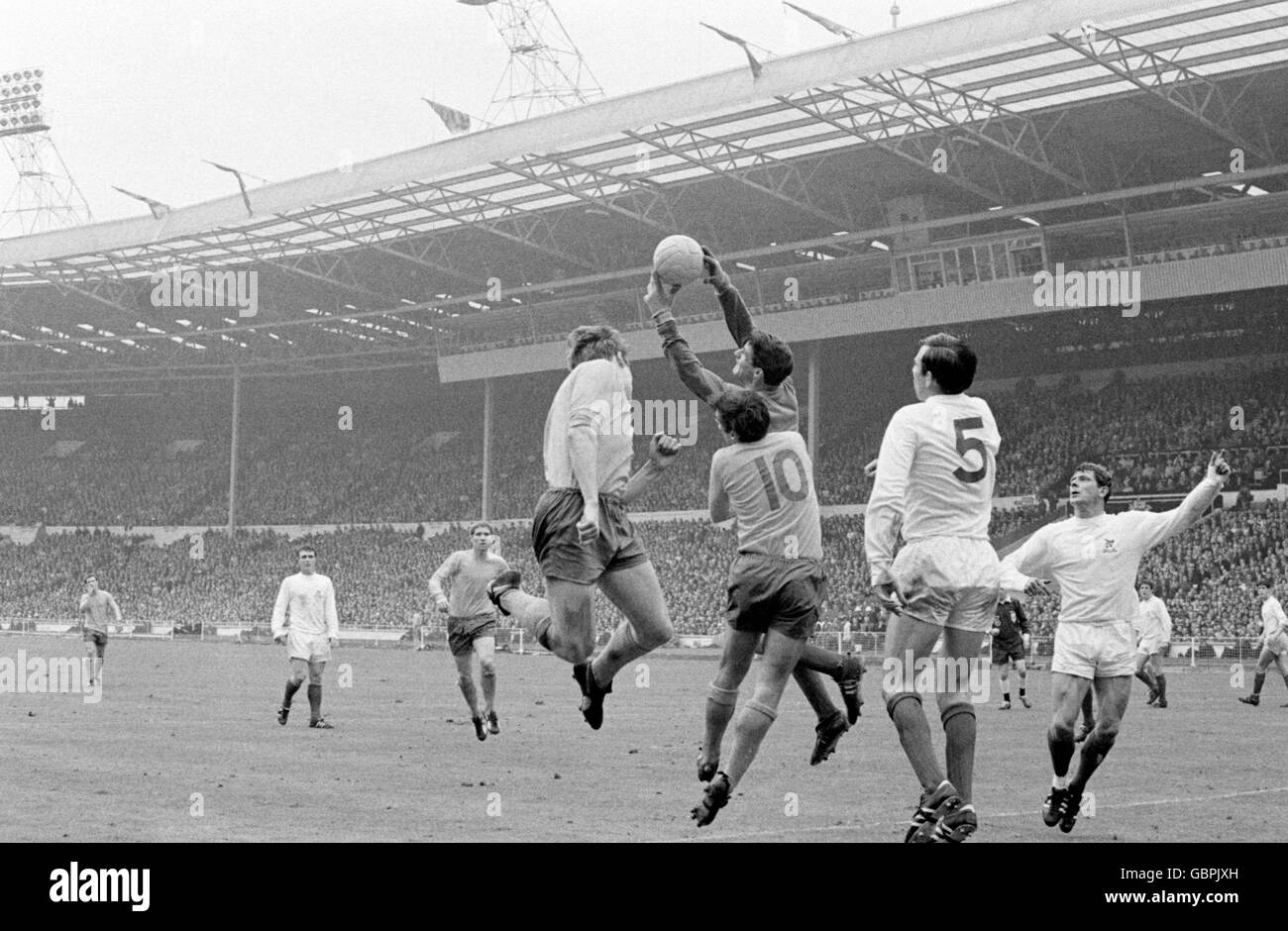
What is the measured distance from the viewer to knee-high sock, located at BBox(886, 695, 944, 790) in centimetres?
730

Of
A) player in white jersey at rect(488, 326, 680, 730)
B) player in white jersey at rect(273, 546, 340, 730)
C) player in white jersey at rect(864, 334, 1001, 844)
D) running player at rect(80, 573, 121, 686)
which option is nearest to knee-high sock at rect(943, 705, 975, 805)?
player in white jersey at rect(864, 334, 1001, 844)

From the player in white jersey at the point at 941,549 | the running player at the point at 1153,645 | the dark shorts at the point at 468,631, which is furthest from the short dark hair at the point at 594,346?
the running player at the point at 1153,645

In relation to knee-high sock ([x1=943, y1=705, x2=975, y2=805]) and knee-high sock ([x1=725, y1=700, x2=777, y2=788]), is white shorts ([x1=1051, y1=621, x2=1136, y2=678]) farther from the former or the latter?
knee-high sock ([x1=725, y1=700, x2=777, y2=788])

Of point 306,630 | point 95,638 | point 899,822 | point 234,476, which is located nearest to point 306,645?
point 306,630

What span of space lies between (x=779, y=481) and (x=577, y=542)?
1.10 meters

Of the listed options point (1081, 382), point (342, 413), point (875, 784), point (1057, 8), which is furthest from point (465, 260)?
point (875, 784)

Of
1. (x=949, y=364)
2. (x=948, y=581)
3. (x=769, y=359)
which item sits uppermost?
(x=769, y=359)

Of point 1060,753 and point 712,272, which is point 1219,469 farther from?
point 712,272

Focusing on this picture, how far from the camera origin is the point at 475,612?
15.8m

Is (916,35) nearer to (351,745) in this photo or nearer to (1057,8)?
(1057,8)

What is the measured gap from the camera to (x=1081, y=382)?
48.0 metres

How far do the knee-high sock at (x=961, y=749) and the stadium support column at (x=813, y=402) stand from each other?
125ft
